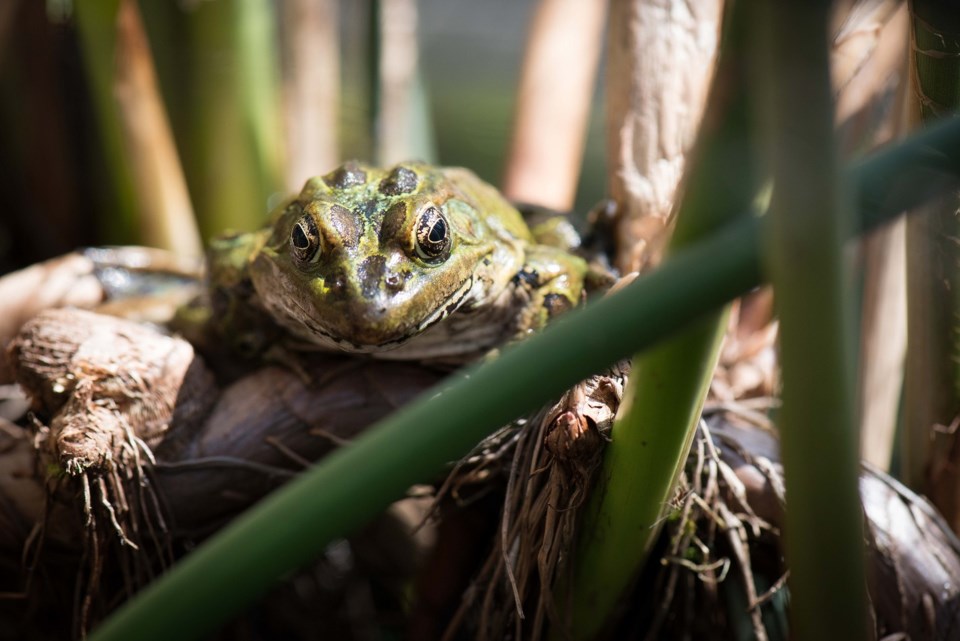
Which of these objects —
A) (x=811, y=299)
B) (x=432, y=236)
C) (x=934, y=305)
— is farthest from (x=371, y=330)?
(x=934, y=305)

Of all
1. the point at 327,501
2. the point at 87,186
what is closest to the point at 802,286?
the point at 327,501

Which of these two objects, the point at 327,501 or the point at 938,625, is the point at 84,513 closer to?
the point at 327,501

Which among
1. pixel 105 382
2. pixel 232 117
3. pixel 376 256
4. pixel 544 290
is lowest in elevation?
pixel 105 382

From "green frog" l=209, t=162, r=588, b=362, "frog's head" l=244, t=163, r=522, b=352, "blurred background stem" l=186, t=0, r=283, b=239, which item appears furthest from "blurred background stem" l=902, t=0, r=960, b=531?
"blurred background stem" l=186, t=0, r=283, b=239

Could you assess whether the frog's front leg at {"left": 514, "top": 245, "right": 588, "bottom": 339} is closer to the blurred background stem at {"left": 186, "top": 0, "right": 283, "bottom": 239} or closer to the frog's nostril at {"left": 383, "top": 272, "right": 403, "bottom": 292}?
the frog's nostril at {"left": 383, "top": 272, "right": 403, "bottom": 292}

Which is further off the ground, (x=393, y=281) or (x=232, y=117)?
(x=232, y=117)

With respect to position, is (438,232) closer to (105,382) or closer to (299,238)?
(299,238)
